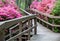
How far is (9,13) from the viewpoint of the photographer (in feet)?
27.0

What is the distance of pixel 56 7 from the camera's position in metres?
10.8

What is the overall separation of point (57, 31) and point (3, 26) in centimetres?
684

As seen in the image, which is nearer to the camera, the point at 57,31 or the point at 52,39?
the point at 52,39

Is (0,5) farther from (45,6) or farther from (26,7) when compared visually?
(26,7)

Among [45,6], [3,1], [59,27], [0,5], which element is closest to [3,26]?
[0,5]

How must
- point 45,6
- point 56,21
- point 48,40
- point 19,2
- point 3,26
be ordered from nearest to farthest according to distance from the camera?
point 3,26
point 48,40
point 56,21
point 45,6
point 19,2

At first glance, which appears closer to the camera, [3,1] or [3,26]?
[3,26]

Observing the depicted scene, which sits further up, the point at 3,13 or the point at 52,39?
the point at 3,13

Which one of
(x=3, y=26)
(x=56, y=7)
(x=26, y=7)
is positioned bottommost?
(x=26, y=7)

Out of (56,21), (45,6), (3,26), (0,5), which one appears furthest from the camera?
(45,6)

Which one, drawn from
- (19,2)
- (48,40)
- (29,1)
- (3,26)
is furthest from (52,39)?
(29,1)

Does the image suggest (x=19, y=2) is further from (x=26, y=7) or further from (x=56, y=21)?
(x=56, y=21)

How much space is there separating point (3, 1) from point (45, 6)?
3.91 m

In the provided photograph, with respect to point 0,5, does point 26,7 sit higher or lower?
lower
